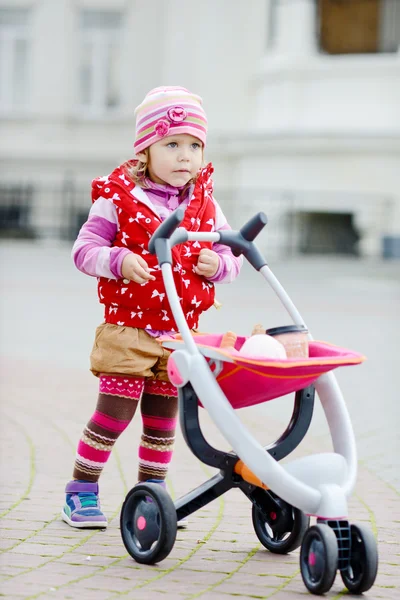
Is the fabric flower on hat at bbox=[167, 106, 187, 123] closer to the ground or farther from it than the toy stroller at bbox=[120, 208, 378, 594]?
farther from it

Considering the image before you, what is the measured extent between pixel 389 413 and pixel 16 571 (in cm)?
355

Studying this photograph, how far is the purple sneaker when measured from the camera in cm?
397

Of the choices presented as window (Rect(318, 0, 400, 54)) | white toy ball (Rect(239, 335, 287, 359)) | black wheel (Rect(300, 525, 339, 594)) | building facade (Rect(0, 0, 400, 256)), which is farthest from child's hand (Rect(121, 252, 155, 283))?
window (Rect(318, 0, 400, 54))

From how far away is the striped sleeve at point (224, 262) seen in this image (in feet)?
12.8

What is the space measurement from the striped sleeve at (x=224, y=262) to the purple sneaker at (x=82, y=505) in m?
0.86

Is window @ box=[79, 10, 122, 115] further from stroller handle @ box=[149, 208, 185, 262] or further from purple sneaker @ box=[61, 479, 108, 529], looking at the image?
stroller handle @ box=[149, 208, 185, 262]

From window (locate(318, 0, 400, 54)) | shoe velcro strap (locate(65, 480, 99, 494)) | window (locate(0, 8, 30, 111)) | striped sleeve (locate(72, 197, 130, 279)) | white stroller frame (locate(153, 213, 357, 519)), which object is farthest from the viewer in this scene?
window (locate(0, 8, 30, 111))

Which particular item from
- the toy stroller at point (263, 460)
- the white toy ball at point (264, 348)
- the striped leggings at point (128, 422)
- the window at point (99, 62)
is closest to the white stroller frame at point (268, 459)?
the toy stroller at point (263, 460)

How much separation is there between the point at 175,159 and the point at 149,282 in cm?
43

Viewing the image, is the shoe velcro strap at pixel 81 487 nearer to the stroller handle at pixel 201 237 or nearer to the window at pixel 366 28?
the stroller handle at pixel 201 237

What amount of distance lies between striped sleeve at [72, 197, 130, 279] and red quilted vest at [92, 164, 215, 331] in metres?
0.03

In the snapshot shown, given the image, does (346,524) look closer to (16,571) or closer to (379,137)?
(16,571)

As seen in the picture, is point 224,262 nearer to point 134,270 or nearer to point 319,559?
point 134,270

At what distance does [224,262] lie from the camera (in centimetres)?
392
